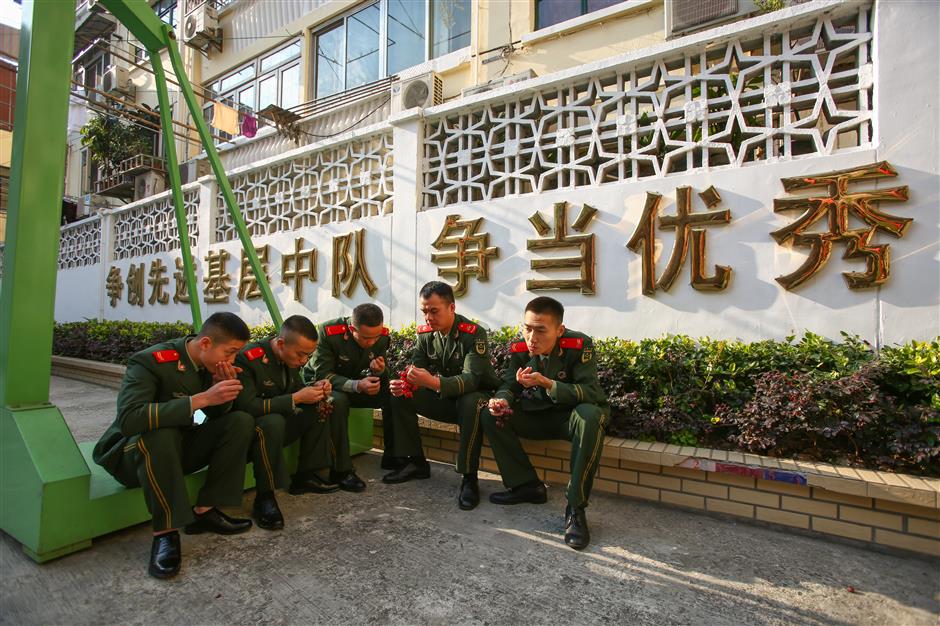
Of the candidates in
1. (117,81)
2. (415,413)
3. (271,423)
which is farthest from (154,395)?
(117,81)

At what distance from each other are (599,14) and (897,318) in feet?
15.8

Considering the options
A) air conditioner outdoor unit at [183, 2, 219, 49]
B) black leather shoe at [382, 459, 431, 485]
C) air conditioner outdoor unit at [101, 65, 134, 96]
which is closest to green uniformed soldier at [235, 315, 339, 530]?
black leather shoe at [382, 459, 431, 485]

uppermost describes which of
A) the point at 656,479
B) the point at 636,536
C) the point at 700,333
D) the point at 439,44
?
the point at 439,44

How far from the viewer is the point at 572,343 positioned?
117 inches

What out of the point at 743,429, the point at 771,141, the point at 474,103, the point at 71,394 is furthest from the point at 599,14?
the point at 71,394

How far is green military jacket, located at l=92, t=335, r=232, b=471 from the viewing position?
7.13 ft

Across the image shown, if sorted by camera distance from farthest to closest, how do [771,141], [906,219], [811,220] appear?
[771,141]
[811,220]
[906,219]

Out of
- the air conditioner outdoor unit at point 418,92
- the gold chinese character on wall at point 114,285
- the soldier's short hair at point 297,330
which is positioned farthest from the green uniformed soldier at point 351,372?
the gold chinese character on wall at point 114,285

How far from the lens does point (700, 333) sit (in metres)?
3.70

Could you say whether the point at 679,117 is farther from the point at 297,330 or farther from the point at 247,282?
the point at 247,282

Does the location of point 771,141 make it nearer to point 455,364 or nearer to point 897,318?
point 897,318

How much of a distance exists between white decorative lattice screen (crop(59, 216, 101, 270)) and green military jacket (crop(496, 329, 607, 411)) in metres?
9.76

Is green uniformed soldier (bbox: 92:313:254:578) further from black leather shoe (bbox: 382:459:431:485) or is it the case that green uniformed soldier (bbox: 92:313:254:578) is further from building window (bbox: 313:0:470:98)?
building window (bbox: 313:0:470:98)

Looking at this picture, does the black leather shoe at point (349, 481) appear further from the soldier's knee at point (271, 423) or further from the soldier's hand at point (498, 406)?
the soldier's hand at point (498, 406)
